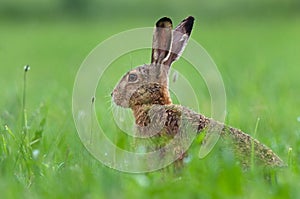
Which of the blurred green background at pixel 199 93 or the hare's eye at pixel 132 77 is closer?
the blurred green background at pixel 199 93

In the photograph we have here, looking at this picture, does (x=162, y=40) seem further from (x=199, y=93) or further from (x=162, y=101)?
(x=199, y=93)

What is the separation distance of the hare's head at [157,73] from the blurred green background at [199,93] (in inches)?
15.3

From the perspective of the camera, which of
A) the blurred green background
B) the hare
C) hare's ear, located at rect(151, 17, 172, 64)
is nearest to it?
the blurred green background

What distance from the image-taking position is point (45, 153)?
13.8ft

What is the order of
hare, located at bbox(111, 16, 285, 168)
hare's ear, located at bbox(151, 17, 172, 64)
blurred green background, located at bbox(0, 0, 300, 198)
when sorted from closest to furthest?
blurred green background, located at bbox(0, 0, 300, 198) → hare, located at bbox(111, 16, 285, 168) → hare's ear, located at bbox(151, 17, 172, 64)

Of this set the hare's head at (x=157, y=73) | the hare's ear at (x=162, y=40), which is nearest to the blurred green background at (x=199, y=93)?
the hare's head at (x=157, y=73)

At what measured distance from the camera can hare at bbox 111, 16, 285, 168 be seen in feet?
12.0

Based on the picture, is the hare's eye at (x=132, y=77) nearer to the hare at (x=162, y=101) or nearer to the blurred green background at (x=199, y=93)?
the hare at (x=162, y=101)

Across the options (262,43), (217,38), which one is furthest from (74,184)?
(217,38)

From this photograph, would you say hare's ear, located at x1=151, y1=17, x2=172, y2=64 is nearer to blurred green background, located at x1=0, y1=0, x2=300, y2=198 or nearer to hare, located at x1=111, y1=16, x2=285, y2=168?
hare, located at x1=111, y1=16, x2=285, y2=168

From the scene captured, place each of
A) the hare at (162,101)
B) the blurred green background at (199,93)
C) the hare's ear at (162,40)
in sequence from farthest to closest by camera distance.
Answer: the hare's ear at (162,40), the hare at (162,101), the blurred green background at (199,93)

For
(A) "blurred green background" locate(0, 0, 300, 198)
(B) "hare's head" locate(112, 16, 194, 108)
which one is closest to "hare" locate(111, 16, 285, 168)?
(B) "hare's head" locate(112, 16, 194, 108)

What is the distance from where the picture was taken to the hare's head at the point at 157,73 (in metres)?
4.09

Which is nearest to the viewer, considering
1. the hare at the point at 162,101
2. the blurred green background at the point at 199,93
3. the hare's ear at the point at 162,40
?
the blurred green background at the point at 199,93
